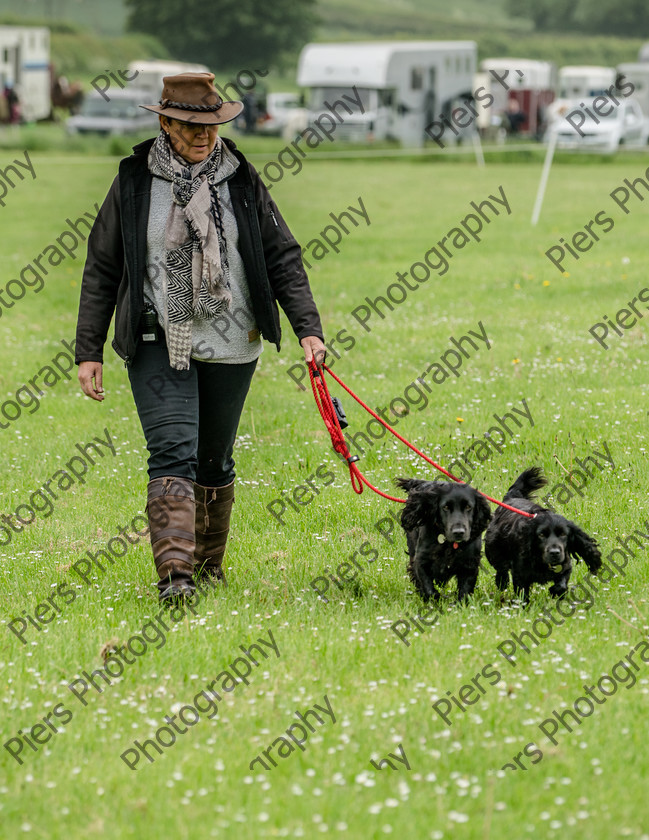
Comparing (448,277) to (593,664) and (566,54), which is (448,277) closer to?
(593,664)

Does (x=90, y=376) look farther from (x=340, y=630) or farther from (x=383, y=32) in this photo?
(x=383, y=32)

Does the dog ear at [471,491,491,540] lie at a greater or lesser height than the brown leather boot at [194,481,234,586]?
greater

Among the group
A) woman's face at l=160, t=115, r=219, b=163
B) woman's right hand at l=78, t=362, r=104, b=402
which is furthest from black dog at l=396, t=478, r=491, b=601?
woman's face at l=160, t=115, r=219, b=163

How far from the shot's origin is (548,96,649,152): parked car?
43.4 m

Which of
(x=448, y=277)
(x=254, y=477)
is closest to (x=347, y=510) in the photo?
(x=254, y=477)

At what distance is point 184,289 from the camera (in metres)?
5.29

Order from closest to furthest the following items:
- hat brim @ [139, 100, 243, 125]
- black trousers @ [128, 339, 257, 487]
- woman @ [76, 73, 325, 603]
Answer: hat brim @ [139, 100, 243, 125]
woman @ [76, 73, 325, 603]
black trousers @ [128, 339, 257, 487]

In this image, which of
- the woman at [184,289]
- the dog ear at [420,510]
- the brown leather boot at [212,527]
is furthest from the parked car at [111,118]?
the dog ear at [420,510]

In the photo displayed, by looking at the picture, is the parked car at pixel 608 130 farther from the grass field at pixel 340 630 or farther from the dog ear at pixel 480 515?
the dog ear at pixel 480 515

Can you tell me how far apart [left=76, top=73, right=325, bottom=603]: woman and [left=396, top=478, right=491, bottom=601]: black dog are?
0.92 metres

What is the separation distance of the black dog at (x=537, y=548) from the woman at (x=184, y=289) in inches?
52.8

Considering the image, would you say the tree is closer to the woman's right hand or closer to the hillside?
the hillside

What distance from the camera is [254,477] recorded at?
26.2ft

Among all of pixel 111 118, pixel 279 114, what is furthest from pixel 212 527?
pixel 279 114
